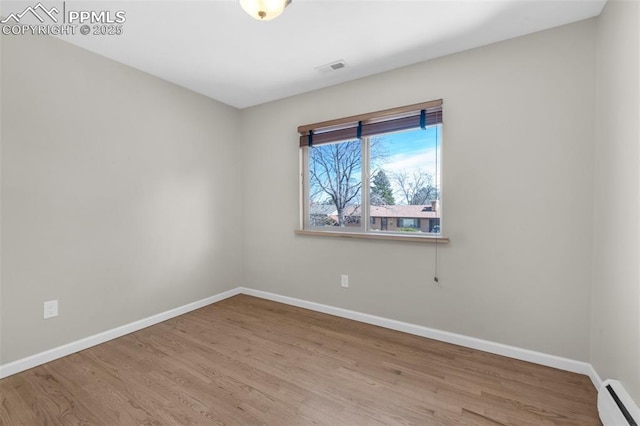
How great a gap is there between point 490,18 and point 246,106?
270 centimetres

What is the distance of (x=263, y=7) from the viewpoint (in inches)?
→ 56.4

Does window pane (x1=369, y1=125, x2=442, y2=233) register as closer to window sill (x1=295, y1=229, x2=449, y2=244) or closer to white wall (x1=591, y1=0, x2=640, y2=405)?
window sill (x1=295, y1=229, x2=449, y2=244)

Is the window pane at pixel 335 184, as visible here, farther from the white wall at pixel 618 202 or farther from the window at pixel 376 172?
the white wall at pixel 618 202

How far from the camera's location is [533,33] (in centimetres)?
200

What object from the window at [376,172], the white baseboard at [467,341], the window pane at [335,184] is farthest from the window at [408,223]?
the white baseboard at [467,341]

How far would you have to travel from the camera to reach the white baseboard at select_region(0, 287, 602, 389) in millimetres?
1896

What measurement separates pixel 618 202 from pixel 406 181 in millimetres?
1382

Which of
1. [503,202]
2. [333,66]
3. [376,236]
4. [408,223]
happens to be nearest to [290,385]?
[376,236]

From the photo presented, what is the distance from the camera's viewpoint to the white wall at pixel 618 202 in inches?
53.9

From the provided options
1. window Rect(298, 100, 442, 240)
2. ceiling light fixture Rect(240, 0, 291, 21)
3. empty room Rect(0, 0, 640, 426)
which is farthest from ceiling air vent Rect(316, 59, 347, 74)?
ceiling light fixture Rect(240, 0, 291, 21)

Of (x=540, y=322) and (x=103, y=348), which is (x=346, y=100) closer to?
(x=540, y=322)

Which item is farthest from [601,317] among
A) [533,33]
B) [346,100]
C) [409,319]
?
[346,100]

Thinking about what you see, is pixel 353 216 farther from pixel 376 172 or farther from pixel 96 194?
pixel 96 194

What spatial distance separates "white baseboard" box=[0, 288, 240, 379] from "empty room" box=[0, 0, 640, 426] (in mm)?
21
